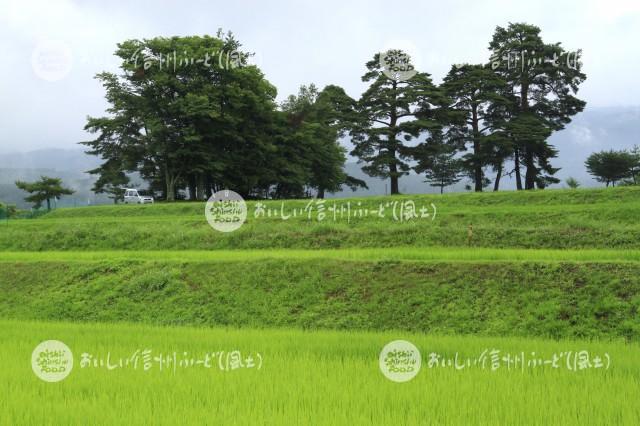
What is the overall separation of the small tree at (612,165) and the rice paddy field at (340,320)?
32.5m

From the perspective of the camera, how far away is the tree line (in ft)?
155

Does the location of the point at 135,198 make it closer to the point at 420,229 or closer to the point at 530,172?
the point at 530,172

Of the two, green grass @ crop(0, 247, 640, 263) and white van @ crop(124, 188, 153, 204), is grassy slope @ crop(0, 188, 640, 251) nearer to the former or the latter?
green grass @ crop(0, 247, 640, 263)

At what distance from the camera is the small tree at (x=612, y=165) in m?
54.1

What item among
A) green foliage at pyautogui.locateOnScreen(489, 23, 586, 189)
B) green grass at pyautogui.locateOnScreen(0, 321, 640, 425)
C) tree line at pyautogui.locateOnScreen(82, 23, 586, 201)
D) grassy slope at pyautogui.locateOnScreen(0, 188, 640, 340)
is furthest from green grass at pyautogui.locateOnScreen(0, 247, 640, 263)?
green foliage at pyautogui.locateOnScreen(489, 23, 586, 189)

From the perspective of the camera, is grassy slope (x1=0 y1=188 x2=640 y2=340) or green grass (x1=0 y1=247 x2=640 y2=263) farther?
green grass (x1=0 y1=247 x2=640 y2=263)

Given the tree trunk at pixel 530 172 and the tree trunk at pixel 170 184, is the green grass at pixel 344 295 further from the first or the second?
the tree trunk at pixel 530 172

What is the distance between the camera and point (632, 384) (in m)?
6.80

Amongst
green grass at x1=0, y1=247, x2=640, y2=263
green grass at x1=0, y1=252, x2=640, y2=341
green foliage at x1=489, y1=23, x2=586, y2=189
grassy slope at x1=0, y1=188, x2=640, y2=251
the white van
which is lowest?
green grass at x1=0, y1=252, x2=640, y2=341

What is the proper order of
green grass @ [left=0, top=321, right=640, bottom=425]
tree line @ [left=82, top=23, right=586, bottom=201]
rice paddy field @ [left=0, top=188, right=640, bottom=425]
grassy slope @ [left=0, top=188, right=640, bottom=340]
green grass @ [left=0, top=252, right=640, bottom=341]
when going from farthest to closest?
tree line @ [left=82, top=23, right=586, bottom=201] → grassy slope @ [left=0, top=188, right=640, bottom=340] → green grass @ [left=0, top=252, right=640, bottom=341] → rice paddy field @ [left=0, top=188, right=640, bottom=425] → green grass @ [left=0, top=321, right=640, bottom=425]

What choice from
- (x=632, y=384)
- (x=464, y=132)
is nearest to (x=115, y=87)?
(x=464, y=132)

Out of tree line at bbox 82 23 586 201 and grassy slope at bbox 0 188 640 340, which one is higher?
tree line at bbox 82 23 586 201

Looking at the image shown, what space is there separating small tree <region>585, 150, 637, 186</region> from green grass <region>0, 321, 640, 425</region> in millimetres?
50969

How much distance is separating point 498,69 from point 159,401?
50.0 meters
